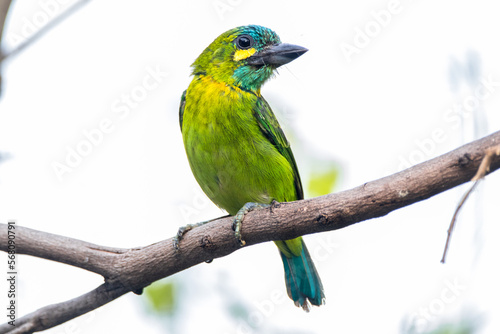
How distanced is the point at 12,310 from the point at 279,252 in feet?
7.77

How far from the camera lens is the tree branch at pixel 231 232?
2.57 m

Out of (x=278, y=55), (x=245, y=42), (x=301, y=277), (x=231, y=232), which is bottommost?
(x=301, y=277)

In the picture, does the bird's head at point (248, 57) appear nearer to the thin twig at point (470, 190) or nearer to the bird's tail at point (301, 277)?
the bird's tail at point (301, 277)

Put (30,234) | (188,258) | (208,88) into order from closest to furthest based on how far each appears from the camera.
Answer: (30,234)
(188,258)
(208,88)

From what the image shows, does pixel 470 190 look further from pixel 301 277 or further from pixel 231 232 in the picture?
pixel 301 277

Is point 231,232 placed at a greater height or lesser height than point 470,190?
greater

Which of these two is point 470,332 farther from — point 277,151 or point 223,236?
point 277,151

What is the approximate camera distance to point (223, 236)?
3.36m

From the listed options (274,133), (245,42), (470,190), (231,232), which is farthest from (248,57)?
(470,190)

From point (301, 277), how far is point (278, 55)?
1891mm

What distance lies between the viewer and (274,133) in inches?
172

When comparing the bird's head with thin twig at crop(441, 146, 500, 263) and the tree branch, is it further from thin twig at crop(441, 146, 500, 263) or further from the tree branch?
thin twig at crop(441, 146, 500, 263)

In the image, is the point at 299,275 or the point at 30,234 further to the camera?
the point at 299,275

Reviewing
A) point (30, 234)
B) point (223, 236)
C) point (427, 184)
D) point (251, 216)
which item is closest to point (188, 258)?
point (223, 236)
